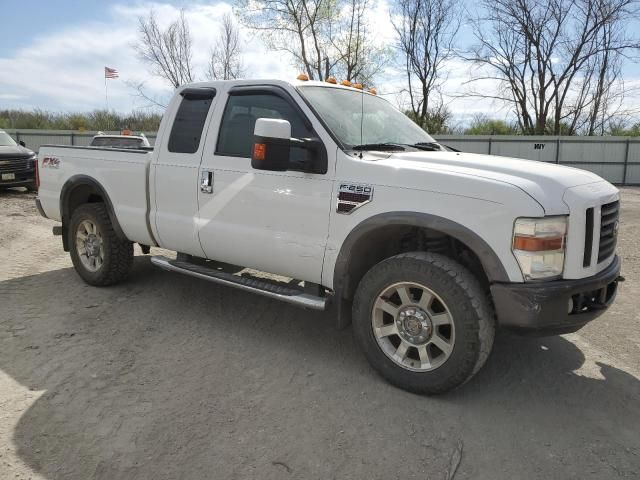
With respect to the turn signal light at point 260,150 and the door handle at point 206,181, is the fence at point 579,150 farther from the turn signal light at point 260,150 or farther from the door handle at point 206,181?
the turn signal light at point 260,150

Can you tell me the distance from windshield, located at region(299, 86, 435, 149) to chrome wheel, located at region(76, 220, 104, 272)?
2812 mm

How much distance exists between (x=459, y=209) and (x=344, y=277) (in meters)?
0.93

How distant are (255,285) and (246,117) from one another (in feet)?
4.43

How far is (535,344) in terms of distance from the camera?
4.22 metres

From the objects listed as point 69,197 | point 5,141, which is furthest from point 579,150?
point 69,197

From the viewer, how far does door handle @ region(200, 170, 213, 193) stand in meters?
4.24

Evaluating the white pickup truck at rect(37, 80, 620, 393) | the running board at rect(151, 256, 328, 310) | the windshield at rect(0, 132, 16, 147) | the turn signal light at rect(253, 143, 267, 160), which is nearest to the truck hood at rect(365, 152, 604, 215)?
the white pickup truck at rect(37, 80, 620, 393)

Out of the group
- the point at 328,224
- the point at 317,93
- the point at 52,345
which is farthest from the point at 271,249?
the point at 52,345

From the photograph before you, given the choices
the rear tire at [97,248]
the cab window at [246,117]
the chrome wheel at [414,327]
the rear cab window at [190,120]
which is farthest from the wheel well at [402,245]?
the rear tire at [97,248]

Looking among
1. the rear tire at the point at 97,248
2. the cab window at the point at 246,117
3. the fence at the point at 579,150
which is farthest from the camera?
the fence at the point at 579,150

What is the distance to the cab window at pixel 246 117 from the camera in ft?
13.1

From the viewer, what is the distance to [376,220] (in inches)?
133

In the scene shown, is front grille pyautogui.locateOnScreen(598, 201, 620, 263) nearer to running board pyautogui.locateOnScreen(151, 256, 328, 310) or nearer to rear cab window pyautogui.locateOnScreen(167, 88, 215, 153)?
running board pyautogui.locateOnScreen(151, 256, 328, 310)

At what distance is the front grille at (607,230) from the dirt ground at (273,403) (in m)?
0.93
